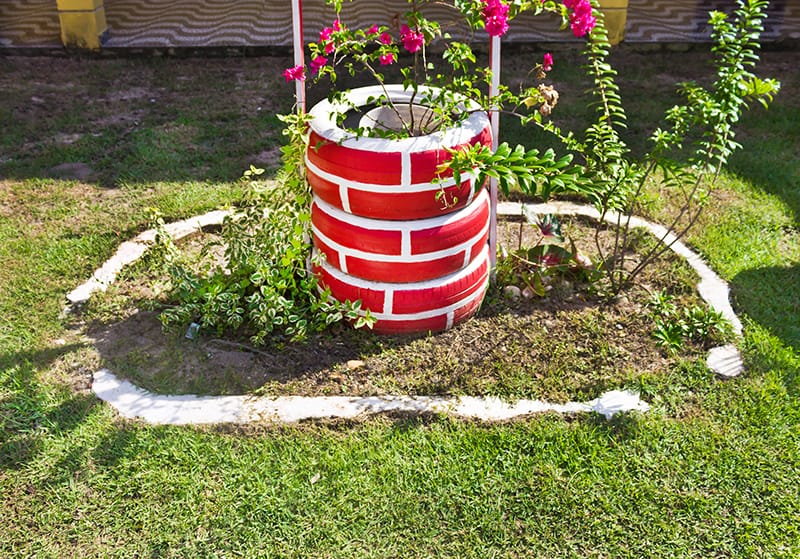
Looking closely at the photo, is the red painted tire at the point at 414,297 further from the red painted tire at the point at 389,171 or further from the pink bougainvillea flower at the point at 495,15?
the pink bougainvillea flower at the point at 495,15

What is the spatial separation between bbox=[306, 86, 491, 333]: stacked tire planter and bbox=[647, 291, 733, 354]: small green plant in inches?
39.2

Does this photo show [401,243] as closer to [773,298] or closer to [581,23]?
[581,23]

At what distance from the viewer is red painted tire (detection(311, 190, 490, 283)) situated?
3.54m

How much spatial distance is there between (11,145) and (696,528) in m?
5.94

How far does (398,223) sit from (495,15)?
1.06 meters

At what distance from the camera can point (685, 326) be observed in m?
3.83

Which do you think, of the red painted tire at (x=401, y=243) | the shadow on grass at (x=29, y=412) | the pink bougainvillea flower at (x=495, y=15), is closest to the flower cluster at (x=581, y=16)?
the pink bougainvillea flower at (x=495, y=15)

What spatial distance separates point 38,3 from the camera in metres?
9.27

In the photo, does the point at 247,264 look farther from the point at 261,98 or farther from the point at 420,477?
the point at 261,98

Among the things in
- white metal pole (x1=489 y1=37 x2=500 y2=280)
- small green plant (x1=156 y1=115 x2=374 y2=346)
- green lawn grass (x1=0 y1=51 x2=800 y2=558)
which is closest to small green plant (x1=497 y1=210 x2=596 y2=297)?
white metal pole (x1=489 y1=37 x2=500 y2=280)

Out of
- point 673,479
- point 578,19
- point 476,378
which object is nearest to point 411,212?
point 476,378

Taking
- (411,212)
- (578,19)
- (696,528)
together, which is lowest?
(696,528)

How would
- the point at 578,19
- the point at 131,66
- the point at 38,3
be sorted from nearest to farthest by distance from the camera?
the point at 578,19 < the point at 131,66 < the point at 38,3

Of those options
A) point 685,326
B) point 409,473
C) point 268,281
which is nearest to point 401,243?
point 268,281
